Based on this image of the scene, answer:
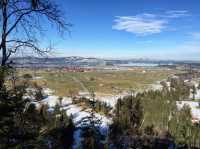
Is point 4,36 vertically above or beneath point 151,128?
above

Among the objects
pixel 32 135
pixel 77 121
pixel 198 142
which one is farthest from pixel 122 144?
pixel 32 135

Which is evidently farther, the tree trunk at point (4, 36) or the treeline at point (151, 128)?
the treeline at point (151, 128)

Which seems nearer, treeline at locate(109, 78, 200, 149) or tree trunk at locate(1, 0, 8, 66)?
tree trunk at locate(1, 0, 8, 66)

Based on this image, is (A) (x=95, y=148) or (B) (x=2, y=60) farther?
(A) (x=95, y=148)

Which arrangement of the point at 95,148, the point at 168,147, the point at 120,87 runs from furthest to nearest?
1. the point at 120,87
2. the point at 168,147
3. the point at 95,148

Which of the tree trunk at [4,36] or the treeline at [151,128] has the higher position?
the tree trunk at [4,36]

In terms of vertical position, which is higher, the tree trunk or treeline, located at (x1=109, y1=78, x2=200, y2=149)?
the tree trunk

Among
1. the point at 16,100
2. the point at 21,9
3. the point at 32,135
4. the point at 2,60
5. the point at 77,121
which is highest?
the point at 21,9

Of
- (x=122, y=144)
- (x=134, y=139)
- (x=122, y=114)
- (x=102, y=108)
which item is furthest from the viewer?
(x=102, y=108)

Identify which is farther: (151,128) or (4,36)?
(151,128)

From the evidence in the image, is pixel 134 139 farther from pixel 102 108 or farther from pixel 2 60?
pixel 2 60

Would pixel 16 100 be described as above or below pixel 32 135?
above

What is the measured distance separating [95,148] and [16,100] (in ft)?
120

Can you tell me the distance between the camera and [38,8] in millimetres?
7695
